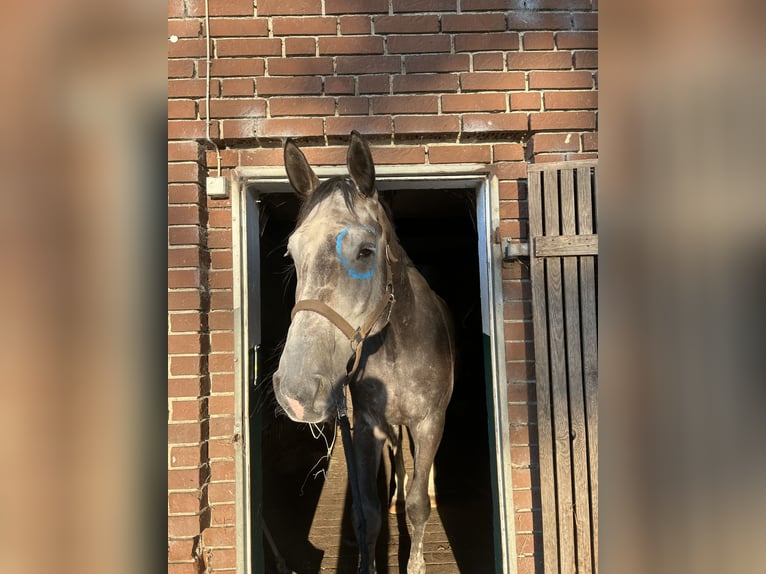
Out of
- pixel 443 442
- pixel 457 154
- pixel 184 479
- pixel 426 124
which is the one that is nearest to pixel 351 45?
pixel 426 124

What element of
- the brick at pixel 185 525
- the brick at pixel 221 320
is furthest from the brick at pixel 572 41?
the brick at pixel 185 525

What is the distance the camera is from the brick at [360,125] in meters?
2.43

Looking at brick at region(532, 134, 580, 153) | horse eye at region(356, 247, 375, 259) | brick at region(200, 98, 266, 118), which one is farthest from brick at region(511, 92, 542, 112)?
brick at region(200, 98, 266, 118)

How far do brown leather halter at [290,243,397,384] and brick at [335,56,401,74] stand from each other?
0.99m

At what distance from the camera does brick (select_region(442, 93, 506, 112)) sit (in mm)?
2438

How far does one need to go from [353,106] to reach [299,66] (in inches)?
13.7

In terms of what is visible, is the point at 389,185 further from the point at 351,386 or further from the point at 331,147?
the point at 351,386

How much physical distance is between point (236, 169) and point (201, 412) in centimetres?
128

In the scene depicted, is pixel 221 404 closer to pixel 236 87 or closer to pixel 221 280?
pixel 221 280

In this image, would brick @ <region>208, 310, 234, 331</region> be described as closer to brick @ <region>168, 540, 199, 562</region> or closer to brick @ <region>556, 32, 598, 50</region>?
brick @ <region>168, 540, 199, 562</region>

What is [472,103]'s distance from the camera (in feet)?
8.00
